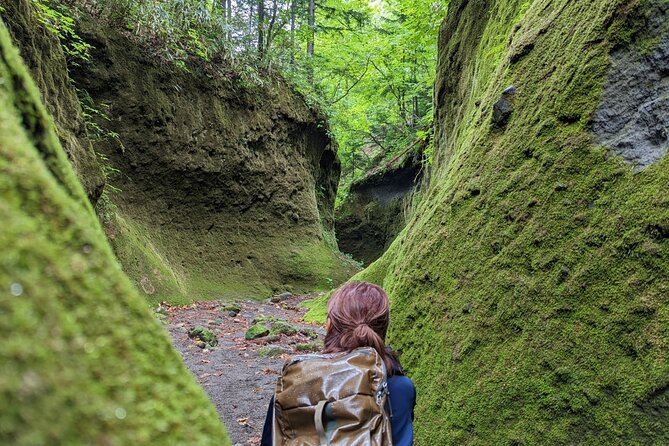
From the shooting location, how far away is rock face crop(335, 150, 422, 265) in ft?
68.5

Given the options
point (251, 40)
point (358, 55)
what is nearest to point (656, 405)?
point (251, 40)

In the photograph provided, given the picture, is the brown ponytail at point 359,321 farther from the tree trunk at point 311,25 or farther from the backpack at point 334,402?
the tree trunk at point 311,25

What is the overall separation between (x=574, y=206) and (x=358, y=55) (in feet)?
60.5

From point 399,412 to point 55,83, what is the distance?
7.82 m

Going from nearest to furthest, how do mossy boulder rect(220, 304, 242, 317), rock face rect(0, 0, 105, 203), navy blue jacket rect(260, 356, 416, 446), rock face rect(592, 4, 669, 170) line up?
navy blue jacket rect(260, 356, 416, 446)
rock face rect(592, 4, 669, 170)
rock face rect(0, 0, 105, 203)
mossy boulder rect(220, 304, 242, 317)

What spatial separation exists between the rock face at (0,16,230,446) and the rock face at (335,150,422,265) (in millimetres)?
19451

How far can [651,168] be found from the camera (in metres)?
2.83

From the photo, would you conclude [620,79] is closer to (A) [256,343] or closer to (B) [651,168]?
(B) [651,168]

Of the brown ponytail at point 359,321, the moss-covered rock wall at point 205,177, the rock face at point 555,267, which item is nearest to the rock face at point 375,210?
the moss-covered rock wall at point 205,177

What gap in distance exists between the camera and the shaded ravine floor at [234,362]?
4806 mm

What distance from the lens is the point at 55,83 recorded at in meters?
7.46

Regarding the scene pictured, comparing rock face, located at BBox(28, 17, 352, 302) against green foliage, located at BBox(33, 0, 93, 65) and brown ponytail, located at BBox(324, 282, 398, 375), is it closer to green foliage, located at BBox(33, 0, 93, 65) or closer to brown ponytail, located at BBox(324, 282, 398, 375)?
green foliage, located at BBox(33, 0, 93, 65)

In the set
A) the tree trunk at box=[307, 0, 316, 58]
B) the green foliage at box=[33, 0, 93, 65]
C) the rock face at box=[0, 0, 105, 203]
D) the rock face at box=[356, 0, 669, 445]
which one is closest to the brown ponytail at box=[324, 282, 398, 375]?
the rock face at box=[356, 0, 669, 445]

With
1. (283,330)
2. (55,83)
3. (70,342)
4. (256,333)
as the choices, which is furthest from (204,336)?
(70,342)
